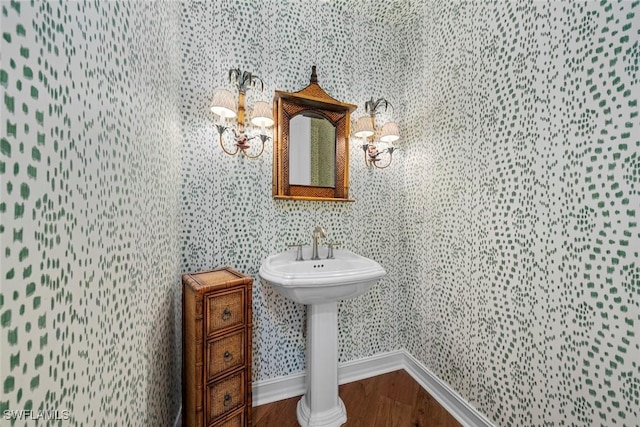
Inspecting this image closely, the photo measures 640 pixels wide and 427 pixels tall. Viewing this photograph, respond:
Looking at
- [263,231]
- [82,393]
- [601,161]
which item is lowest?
[82,393]

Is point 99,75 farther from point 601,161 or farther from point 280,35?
point 601,161

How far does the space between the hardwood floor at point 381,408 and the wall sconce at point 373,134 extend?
62.4 inches

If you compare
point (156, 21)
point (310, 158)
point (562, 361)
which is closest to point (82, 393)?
point (156, 21)

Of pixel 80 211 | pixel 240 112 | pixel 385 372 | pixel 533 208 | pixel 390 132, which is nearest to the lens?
pixel 80 211

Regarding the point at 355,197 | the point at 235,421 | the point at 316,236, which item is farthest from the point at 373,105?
the point at 235,421

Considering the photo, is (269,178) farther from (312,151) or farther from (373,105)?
(373,105)

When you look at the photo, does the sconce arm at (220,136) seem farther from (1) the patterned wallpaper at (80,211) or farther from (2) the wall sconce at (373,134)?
(2) the wall sconce at (373,134)

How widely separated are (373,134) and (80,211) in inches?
63.1

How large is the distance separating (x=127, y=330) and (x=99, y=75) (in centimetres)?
70

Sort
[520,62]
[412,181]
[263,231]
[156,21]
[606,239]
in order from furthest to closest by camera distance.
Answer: [412,181], [263,231], [520,62], [156,21], [606,239]

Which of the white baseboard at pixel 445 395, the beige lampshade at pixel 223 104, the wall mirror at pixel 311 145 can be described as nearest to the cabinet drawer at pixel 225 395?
the wall mirror at pixel 311 145

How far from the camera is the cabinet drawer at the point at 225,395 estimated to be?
105cm

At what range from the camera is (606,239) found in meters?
0.83

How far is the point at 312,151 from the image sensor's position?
5.27ft
